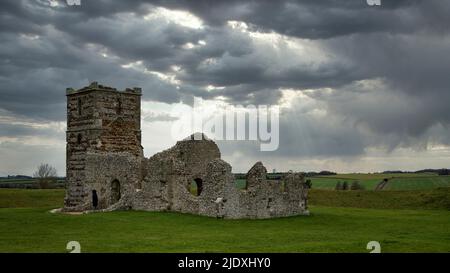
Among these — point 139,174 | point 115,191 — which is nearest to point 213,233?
point 139,174

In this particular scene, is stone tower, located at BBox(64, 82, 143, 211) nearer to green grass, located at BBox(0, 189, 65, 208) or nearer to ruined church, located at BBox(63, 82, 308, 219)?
ruined church, located at BBox(63, 82, 308, 219)

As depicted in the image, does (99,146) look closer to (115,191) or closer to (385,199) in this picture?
(115,191)

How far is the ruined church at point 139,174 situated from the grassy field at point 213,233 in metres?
1.47

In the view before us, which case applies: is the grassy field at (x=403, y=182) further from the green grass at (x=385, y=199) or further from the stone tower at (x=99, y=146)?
the stone tower at (x=99, y=146)

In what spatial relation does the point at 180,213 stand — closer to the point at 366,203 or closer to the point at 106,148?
the point at 106,148

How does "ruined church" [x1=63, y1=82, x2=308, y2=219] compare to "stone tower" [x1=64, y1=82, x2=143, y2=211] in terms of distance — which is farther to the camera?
"stone tower" [x1=64, y1=82, x2=143, y2=211]

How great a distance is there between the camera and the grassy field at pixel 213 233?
1962 centimetres

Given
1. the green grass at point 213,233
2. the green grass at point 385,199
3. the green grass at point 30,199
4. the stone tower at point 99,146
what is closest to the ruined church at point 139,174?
the stone tower at point 99,146

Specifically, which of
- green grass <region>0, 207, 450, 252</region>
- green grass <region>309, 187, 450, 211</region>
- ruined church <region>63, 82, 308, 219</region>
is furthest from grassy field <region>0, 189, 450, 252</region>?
green grass <region>309, 187, 450, 211</region>

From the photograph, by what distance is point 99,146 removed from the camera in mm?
39781

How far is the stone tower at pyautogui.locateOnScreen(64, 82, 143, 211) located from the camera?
39188 millimetres

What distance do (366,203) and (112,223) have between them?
107ft

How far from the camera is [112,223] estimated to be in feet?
93.9

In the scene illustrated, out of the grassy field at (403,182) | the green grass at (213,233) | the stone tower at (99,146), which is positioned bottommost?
the green grass at (213,233)
